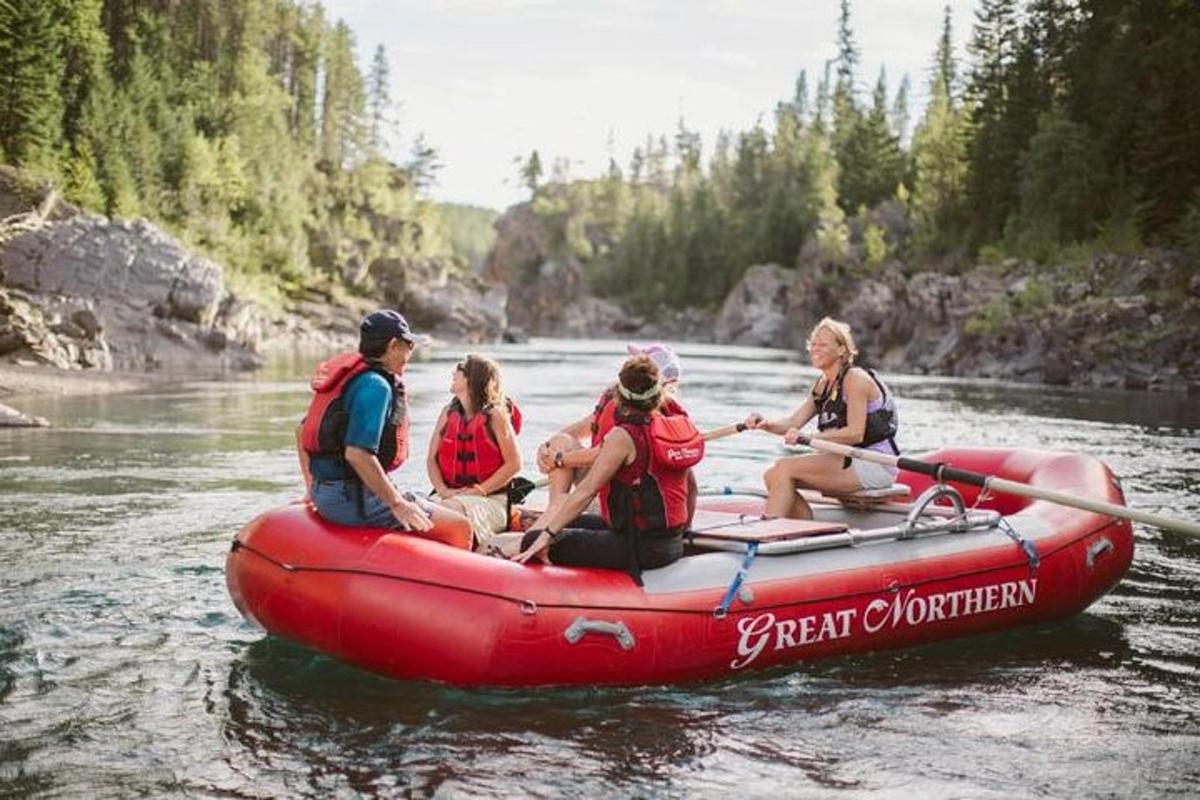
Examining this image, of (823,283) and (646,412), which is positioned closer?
(646,412)

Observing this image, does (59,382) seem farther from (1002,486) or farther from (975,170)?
(975,170)

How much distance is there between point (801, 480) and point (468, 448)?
2467 millimetres

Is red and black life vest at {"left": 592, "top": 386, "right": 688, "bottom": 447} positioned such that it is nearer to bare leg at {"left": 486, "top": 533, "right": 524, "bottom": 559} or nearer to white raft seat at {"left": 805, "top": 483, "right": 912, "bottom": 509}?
bare leg at {"left": 486, "top": 533, "right": 524, "bottom": 559}

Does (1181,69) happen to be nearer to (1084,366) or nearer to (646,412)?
(1084,366)

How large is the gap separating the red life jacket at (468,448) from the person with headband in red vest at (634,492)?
36.2 inches

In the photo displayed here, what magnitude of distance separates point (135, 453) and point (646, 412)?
10.7 meters

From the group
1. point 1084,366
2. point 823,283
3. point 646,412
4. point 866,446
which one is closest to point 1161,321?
point 1084,366

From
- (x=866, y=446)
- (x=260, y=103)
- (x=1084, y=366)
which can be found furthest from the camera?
(x=260, y=103)

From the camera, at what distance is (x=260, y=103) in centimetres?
6106

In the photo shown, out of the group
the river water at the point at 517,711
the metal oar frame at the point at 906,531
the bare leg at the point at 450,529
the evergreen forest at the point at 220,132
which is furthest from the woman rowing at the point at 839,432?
the evergreen forest at the point at 220,132

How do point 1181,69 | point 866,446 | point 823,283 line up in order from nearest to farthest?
point 866,446 < point 1181,69 < point 823,283

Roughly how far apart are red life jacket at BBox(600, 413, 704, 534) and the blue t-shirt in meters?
1.29

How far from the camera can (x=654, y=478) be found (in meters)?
6.51

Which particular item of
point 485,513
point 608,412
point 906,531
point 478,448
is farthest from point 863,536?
point 478,448
